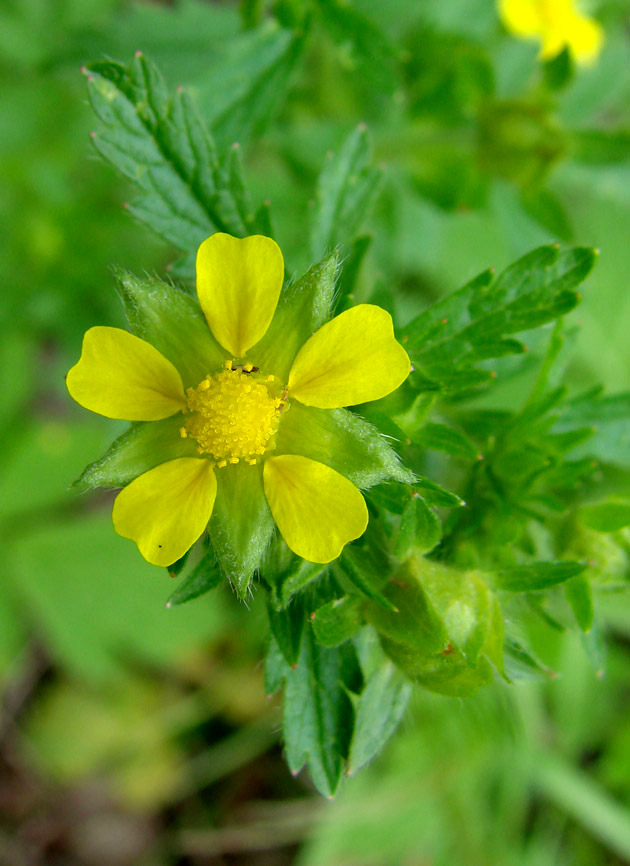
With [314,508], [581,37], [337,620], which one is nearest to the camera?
[314,508]

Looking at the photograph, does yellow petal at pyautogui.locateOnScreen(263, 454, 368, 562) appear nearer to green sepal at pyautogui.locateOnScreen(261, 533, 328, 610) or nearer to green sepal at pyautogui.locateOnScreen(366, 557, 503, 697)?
green sepal at pyautogui.locateOnScreen(261, 533, 328, 610)

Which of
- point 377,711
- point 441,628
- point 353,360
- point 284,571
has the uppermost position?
point 353,360

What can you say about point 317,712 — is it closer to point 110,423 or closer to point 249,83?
point 110,423

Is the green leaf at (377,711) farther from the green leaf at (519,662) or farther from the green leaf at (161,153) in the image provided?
the green leaf at (161,153)

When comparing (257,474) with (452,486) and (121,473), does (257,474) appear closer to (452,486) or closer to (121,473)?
(121,473)

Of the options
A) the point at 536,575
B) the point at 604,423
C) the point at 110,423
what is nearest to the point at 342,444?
the point at 536,575

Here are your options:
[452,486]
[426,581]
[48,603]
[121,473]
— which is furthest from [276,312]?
[48,603]

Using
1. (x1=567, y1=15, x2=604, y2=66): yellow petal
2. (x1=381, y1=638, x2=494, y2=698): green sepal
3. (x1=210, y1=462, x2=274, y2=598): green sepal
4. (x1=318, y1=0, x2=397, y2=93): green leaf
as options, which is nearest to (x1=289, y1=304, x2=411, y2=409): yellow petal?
(x1=210, y1=462, x2=274, y2=598): green sepal
